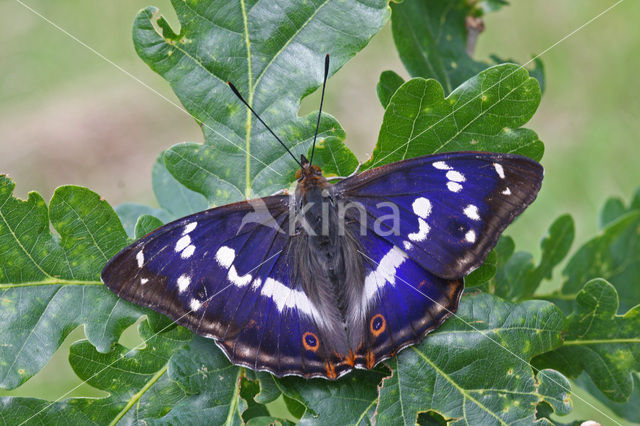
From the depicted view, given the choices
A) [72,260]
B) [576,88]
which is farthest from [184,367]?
[576,88]

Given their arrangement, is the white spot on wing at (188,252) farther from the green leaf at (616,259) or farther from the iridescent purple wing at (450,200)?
the green leaf at (616,259)

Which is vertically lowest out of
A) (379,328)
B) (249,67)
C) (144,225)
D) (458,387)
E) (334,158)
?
(458,387)

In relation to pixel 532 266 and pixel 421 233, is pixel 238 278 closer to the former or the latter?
pixel 421 233

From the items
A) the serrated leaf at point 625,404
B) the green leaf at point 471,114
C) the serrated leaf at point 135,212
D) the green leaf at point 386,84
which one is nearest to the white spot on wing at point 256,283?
the green leaf at point 471,114

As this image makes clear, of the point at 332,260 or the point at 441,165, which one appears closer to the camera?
the point at 441,165

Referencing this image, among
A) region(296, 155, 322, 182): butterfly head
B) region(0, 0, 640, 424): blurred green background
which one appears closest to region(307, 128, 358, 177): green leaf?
region(296, 155, 322, 182): butterfly head

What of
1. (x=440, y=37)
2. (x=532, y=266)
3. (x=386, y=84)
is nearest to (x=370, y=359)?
(x=386, y=84)

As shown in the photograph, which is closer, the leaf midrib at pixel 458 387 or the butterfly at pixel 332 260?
the leaf midrib at pixel 458 387
